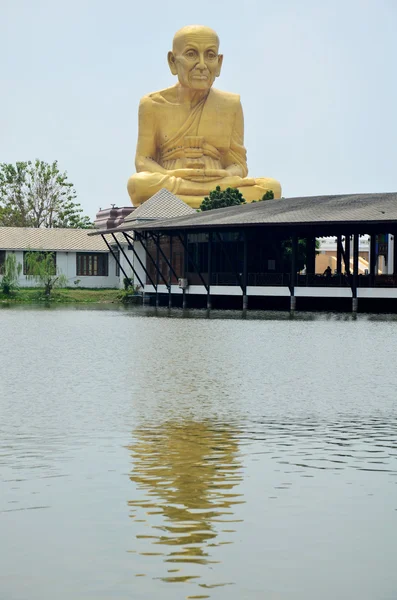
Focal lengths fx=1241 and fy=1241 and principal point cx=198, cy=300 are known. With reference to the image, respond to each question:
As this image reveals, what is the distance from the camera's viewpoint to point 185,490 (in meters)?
10.8

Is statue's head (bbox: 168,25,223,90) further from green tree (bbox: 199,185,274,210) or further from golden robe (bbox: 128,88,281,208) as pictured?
green tree (bbox: 199,185,274,210)

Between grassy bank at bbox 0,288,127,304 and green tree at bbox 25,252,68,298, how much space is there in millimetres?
568

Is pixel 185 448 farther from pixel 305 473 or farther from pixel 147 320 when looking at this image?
pixel 147 320

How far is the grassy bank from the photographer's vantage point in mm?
72188

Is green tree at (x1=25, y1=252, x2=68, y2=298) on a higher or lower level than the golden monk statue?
lower

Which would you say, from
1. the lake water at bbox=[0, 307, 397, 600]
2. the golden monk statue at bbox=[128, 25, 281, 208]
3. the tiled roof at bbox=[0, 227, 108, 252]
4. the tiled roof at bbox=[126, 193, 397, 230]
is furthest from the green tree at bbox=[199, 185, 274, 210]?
the lake water at bbox=[0, 307, 397, 600]

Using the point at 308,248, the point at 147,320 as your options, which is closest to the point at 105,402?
the point at 147,320

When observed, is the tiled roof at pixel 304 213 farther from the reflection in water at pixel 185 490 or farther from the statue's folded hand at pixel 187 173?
the reflection in water at pixel 185 490

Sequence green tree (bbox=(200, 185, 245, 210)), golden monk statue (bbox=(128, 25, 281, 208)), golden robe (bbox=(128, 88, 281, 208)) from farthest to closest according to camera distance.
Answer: golden robe (bbox=(128, 88, 281, 208))
golden monk statue (bbox=(128, 25, 281, 208))
green tree (bbox=(200, 185, 245, 210))

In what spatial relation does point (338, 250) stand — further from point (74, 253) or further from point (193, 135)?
point (193, 135)

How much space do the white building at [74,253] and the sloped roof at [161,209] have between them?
456 centimetres

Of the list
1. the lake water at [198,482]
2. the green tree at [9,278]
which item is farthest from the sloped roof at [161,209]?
the lake water at [198,482]

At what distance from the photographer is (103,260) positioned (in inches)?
3258

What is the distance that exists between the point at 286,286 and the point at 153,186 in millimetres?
31475
